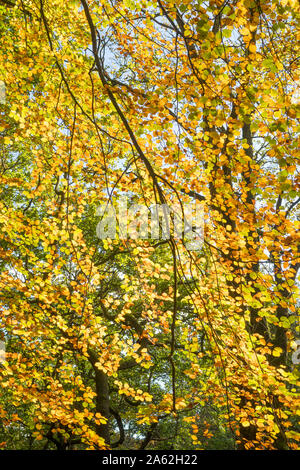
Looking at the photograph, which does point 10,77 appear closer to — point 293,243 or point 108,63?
point 108,63

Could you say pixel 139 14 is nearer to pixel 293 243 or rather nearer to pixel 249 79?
pixel 249 79

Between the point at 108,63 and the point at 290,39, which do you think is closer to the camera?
the point at 290,39

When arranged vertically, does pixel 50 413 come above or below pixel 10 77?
below

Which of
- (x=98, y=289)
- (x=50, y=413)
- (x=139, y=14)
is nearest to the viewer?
(x=50, y=413)

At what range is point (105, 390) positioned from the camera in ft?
32.9
